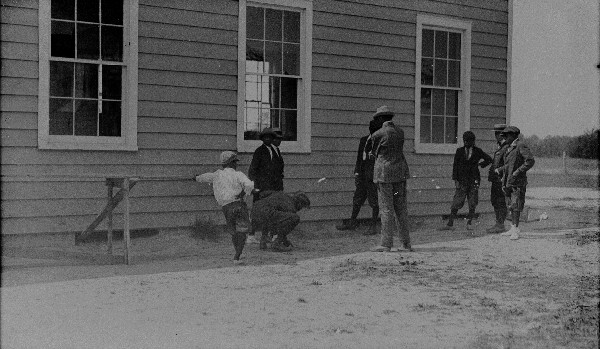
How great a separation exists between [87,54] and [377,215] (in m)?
5.29

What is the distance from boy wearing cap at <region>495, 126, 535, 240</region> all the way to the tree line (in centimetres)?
1242

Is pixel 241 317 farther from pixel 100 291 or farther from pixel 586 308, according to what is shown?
pixel 586 308

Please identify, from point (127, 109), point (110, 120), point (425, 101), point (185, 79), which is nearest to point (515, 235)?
point (425, 101)

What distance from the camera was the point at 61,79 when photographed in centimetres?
927

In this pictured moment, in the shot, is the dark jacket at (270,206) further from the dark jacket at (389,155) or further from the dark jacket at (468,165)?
the dark jacket at (468,165)

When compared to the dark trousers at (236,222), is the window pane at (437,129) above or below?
above

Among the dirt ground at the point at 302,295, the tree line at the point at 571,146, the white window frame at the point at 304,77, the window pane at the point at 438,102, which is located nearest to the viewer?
the dirt ground at the point at 302,295

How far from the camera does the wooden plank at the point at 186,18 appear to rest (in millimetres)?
9766

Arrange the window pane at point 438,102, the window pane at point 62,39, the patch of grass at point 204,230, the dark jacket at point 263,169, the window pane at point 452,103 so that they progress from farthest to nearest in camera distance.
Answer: the window pane at point 452,103, the window pane at point 438,102, the patch of grass at point 204,230, the dark jacket at point 263,169, the window pane at point 62,39

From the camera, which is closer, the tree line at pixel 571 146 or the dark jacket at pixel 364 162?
the dark jacket at pixel 364 162

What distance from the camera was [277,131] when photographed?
33.3ft

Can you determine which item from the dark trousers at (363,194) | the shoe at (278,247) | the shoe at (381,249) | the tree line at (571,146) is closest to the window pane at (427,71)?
the dark trousers at (363,194)

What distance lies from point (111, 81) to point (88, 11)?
0.96 metres

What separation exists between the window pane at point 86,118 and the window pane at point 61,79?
21 centimetres
